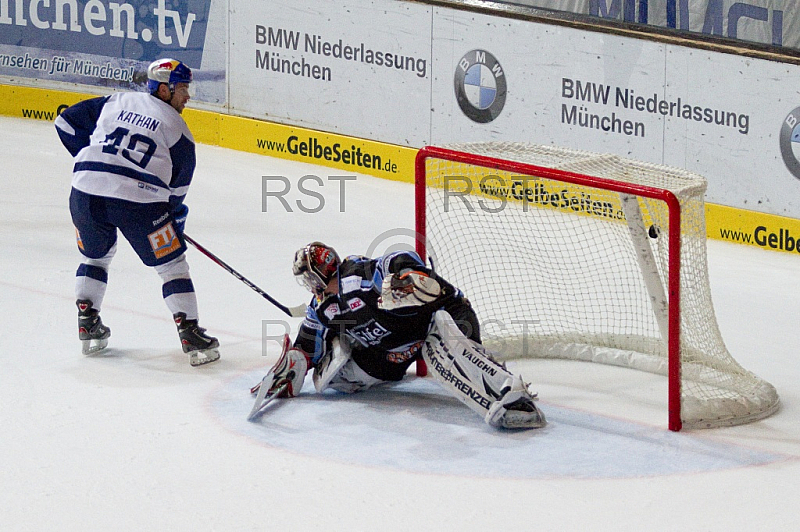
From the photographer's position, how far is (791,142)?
715cm

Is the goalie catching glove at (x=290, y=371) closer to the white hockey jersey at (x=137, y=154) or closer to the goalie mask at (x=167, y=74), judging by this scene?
the white hockey jersey at (x=137, y=154)

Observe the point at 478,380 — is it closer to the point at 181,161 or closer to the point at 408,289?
the point at 408,289

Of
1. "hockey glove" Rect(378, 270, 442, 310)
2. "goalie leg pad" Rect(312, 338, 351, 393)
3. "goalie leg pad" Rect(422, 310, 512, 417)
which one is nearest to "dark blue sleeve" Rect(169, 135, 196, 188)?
"goalie leg pad" Rect(312, 338, 351, 393)

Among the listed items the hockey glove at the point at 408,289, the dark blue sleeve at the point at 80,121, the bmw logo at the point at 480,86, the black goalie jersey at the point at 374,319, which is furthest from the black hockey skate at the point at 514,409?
the bmw logo at the point at 480,86

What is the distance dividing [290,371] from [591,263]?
210 centimetres

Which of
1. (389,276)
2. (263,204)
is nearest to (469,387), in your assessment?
(389,276)

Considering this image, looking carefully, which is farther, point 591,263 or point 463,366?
point 591,263

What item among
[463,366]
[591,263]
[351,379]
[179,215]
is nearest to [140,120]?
[179,215]

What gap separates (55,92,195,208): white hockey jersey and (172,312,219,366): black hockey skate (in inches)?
19.9

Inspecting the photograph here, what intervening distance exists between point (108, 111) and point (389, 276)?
1.57 metres

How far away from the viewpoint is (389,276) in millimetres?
Result: 4500

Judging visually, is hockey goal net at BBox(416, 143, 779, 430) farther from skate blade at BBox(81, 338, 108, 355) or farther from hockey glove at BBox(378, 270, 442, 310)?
skate blade at BBox(81, 338, 108, 355)

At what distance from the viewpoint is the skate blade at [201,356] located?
532 centimetres

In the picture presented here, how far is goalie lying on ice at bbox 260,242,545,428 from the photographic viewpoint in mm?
4512
